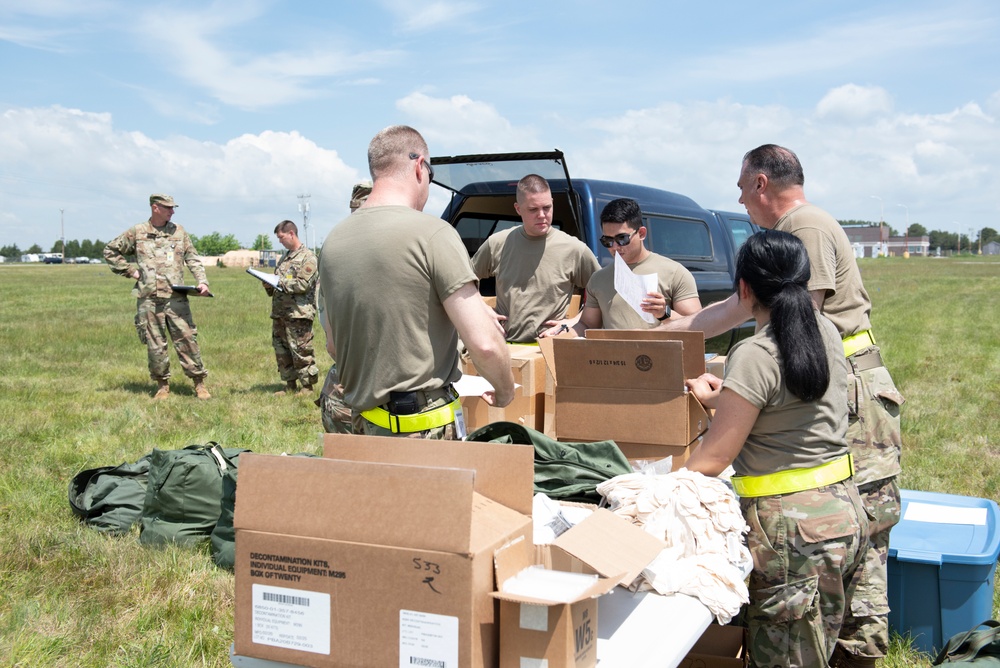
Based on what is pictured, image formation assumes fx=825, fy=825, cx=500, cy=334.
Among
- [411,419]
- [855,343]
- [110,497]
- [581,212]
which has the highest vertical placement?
[581,212]

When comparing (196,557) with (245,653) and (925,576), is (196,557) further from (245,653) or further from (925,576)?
(925,576)

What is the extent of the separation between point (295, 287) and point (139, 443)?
2708mm

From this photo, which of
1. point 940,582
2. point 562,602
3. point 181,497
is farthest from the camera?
point 181,497

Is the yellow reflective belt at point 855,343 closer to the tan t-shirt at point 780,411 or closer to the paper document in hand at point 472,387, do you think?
the tan t-shirt at point 780,411

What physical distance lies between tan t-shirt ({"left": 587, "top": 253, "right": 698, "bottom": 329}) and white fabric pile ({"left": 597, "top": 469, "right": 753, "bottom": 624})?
7.40 ft

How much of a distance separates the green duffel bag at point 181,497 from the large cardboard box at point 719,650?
2.85 meters

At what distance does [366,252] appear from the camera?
107 inches

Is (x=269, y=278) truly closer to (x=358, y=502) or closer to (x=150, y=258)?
(x=150, y=258)

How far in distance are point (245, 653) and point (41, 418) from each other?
724 cm

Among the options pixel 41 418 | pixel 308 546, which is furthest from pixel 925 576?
pixel 41 418

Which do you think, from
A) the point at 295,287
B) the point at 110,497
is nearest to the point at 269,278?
the point at 295,287

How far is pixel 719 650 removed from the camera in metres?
2.95

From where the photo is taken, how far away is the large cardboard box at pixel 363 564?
1614 mm

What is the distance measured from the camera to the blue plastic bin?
11.0ft
